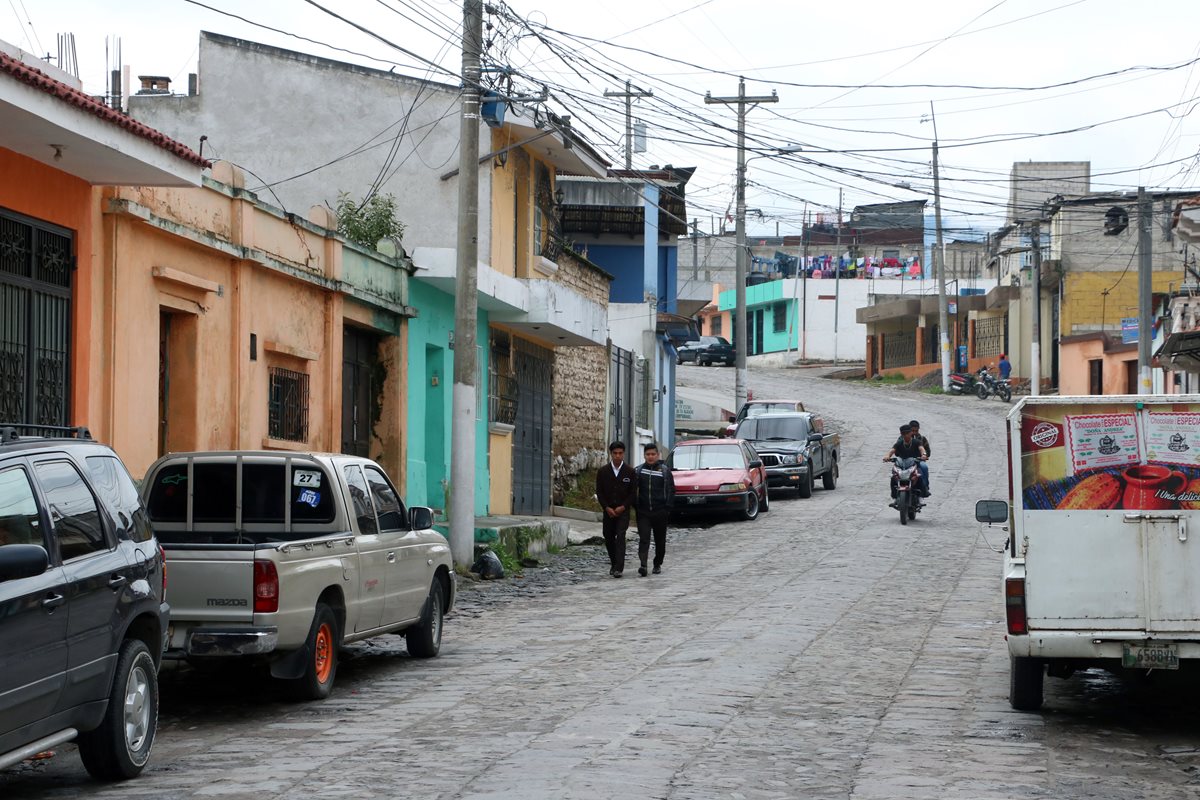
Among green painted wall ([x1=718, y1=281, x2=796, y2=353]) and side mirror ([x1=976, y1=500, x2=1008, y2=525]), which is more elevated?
green painted wall ([x1=718, y1=281, x2=796, y2=353])

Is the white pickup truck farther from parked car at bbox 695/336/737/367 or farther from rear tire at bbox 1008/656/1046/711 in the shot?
parked car at bbox 695/336/737/367

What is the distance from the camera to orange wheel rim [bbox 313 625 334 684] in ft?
35.6

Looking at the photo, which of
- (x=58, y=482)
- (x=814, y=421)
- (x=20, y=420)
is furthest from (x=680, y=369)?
(x=58, y=482)

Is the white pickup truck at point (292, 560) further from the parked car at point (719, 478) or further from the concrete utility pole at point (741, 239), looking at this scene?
the concrete utility pole at point (741, 239)

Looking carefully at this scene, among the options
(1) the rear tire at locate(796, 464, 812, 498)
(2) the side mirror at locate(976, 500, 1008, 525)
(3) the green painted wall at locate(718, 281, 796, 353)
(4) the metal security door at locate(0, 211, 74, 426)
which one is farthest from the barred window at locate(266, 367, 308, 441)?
(3) the green painted wall at locate(718, 281, 796, 353)

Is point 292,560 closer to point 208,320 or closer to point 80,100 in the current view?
point 80,100

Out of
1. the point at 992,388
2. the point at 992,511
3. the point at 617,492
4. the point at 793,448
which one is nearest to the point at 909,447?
the point at 793,448

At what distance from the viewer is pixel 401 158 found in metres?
25.2

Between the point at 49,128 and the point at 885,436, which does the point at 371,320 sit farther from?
the point at 885,436

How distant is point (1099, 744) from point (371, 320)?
1408 centimetres

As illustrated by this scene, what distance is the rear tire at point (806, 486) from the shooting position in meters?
33.5

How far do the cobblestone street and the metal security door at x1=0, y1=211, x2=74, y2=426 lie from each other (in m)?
3.05

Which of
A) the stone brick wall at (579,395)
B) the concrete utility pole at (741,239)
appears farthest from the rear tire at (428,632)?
the concrete utility pole at (741,239)

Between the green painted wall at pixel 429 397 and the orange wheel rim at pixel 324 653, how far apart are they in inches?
448
